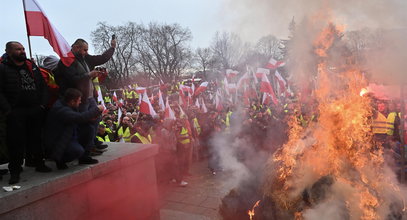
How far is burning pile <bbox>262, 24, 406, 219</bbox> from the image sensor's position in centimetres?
333

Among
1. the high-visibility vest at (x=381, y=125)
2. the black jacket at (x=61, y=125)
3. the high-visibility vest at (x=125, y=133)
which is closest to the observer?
the black jacket at (x=61, y=125)

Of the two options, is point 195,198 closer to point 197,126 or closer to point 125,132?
point 125,132

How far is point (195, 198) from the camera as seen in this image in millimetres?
6195

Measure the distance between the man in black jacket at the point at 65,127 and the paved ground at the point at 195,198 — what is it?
2180 mm

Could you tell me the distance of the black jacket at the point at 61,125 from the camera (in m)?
3.43

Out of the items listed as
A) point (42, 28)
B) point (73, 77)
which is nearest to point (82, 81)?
point (73, 77)

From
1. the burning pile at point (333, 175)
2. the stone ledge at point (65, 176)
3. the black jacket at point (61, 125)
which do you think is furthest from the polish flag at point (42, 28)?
the burning pile at point (333, 175)

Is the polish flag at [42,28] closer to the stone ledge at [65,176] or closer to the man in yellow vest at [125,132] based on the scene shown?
the stone ledge at [65,176]

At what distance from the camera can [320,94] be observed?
5234 millimetres

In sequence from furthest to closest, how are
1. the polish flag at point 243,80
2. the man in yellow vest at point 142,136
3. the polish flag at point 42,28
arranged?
the polish flag at point 243,80 < the man in yellow vest at point 142,136 < the polish flag at point 42,28

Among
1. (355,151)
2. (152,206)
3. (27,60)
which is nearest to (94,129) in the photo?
(27,60)

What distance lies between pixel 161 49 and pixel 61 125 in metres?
37.2

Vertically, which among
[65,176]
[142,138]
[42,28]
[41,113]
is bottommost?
[142,138]

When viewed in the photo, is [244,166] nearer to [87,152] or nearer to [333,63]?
[333,63]
